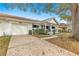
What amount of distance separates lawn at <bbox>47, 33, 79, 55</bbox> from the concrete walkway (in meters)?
0.04

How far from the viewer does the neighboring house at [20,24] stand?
4.80ft

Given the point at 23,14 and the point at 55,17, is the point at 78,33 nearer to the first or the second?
the point at 55,17

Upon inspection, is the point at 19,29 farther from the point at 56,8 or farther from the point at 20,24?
the point at 56,8

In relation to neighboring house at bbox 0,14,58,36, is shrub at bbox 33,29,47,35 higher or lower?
lower

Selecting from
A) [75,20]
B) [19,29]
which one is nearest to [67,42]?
[75,20]

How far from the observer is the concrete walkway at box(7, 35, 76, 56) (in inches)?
57.1

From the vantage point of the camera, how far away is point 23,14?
147cm

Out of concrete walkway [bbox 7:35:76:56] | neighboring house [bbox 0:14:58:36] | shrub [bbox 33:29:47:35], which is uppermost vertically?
neighboring house [bbox 0:14:58:36]

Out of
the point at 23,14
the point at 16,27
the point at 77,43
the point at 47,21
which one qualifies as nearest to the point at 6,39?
the point at 16,27

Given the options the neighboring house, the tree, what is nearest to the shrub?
the neighboring house

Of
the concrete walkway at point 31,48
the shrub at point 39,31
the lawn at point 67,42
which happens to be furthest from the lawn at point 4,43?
the lawn at point 67,42

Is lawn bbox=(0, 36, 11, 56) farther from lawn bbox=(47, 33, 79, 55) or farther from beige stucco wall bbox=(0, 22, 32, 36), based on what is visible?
lawn bbox=(47, 33, 79, 55)

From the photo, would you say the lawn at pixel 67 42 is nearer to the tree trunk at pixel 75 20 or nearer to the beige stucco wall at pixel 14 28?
the tree trunk at pixel 75 20

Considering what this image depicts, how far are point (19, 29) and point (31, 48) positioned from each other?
0.73 ft
